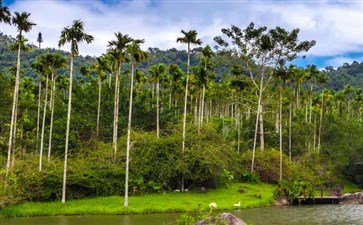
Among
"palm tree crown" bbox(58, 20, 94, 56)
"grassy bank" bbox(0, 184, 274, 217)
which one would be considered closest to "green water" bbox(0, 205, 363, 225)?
"grassy bank" bbox(0, 184, 274, 217)

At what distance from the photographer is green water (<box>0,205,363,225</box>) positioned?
35.1 meters

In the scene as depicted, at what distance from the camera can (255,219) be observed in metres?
37.0

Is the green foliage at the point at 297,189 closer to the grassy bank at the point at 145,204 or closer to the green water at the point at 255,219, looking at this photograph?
the grassy bank at the point at 145,204

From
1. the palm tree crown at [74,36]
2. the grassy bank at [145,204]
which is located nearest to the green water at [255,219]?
the grassy bank at [145,204]

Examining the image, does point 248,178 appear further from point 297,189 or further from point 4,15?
point 4,15

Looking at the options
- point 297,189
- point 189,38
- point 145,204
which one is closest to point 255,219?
point 145,204

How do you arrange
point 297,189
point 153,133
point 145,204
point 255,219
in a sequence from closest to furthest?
point 255,219 < point 145,204 < point 297,189 < point 153,133

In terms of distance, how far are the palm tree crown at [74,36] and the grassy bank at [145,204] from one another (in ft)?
46.1

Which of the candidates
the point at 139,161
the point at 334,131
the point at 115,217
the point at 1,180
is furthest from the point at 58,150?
the point at 334,131

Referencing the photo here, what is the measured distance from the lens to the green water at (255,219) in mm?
35062

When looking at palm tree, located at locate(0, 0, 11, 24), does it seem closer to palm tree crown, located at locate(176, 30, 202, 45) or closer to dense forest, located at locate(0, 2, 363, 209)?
dense forest, located at locate(0, 2, 363, 209)

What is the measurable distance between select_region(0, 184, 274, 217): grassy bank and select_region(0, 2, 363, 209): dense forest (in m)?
1.55

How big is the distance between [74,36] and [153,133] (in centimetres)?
1792

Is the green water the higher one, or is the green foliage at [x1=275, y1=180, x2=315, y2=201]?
the green foliage at [x1=275, y1=180, x2=315, y2=201]
